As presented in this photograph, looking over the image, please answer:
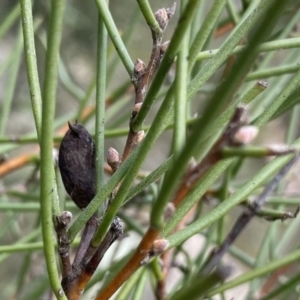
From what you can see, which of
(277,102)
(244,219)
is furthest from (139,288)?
(277,102)

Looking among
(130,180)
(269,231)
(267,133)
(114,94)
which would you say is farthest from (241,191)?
(267,133)

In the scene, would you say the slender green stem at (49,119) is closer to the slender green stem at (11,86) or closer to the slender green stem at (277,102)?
the slender green stem at (277,102)

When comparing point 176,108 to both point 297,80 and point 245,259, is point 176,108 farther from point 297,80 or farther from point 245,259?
point 245,259

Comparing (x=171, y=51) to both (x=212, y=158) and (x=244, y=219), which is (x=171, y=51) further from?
(x=244, y=219)

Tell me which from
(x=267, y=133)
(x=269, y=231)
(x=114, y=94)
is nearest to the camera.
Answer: (x=269, y=231)

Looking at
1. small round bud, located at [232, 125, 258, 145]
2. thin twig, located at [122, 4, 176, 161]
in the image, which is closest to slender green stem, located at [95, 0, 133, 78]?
thin twig, located at [122, 4, 176, 161]

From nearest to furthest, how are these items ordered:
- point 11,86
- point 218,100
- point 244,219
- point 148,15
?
point 218,100 → point 148,15 → point 244,219 → point 11,86

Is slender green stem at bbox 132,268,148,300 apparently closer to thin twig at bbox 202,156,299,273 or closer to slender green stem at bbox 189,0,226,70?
thin twig at bbox 202,156,299,273

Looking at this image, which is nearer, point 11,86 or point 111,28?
point 111,28
